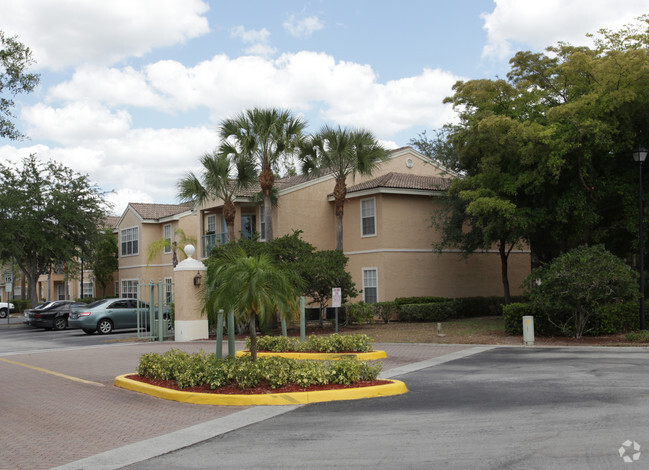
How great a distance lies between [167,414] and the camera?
902 centimetres

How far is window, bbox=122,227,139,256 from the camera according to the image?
44.5 metres

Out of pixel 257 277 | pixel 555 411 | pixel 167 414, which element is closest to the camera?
pixel 555 411

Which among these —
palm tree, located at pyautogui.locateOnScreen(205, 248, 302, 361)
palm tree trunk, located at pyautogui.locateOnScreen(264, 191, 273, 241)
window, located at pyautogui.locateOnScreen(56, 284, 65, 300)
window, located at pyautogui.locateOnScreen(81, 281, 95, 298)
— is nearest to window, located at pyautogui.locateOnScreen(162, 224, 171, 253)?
window, located at pyautogui.locateOnScreen(81, 281, 95, 298)

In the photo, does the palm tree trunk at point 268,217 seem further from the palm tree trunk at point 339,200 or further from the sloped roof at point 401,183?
the sloped roof at point 401,183

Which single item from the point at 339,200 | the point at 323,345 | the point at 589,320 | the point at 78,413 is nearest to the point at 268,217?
the point at 339,200

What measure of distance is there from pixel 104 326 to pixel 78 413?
1830 centimetres

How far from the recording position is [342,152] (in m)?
25.7

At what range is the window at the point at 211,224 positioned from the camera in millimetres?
35312

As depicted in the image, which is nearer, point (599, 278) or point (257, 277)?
point (257, 277)

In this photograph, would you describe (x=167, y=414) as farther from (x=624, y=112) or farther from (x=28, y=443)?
(x=624, y=112)

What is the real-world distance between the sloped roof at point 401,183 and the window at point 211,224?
8.86 meters

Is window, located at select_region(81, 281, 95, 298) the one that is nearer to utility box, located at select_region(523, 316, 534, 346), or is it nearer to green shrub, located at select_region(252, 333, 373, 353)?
green shrub, located at select_region(252, 333, 373, 353)

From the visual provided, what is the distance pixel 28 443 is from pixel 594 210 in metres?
18.7

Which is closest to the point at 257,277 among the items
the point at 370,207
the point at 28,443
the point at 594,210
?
the point at 28,443
